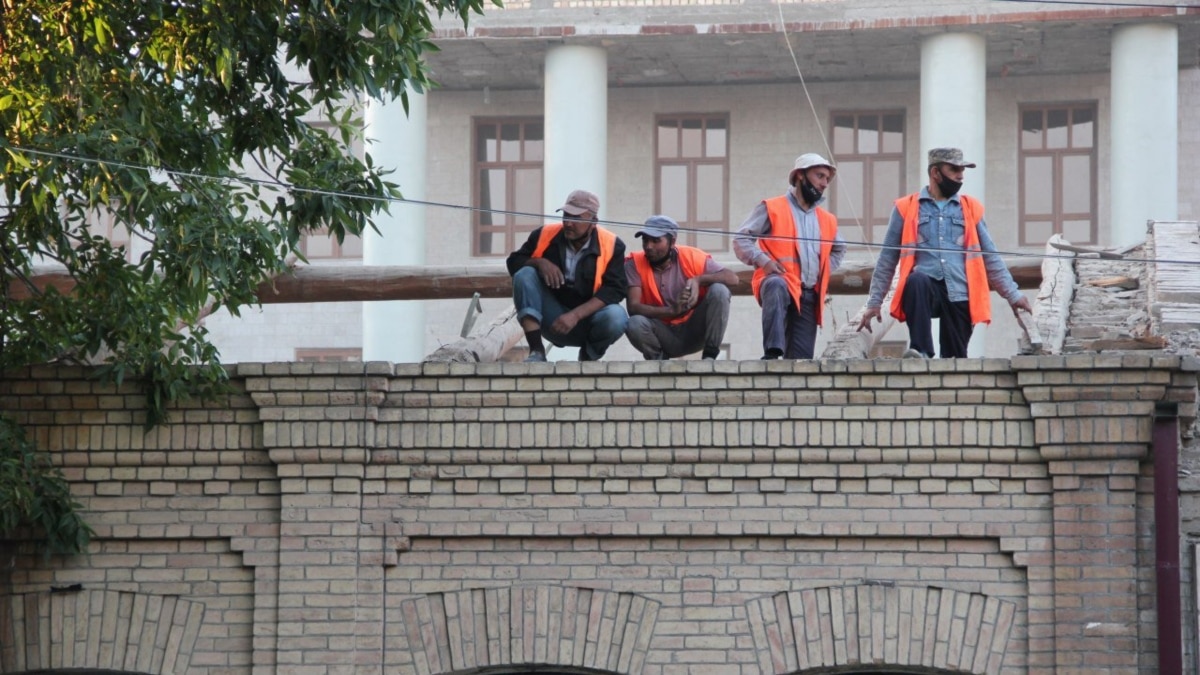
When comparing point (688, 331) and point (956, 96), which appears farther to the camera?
point (956, 96)

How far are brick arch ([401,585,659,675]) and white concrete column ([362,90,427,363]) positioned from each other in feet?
54.7

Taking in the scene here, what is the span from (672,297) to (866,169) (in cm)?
1778

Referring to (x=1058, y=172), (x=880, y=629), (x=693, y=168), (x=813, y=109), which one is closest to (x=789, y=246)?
(x=880, y=629)

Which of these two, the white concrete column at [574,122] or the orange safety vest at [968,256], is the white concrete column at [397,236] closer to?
the white concrete column at [574,122]

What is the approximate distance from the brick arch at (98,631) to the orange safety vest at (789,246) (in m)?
3.72

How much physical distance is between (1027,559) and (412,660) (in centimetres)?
323

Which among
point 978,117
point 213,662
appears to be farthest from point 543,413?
point 978,117

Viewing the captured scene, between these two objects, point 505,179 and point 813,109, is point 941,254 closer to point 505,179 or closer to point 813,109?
point 813,109

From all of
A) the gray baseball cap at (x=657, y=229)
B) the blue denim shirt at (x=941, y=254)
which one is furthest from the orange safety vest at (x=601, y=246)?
the blue denim shirt at (x=941, y=254)

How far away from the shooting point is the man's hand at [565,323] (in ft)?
35.1

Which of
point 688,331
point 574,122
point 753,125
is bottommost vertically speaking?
point 688,331

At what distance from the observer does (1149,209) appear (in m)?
26.0

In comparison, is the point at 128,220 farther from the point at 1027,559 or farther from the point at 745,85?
the point at 745,85

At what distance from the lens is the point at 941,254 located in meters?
10.7
